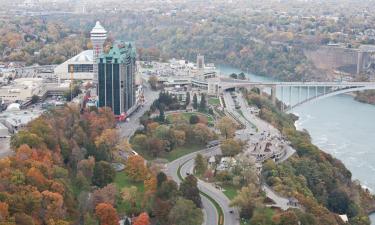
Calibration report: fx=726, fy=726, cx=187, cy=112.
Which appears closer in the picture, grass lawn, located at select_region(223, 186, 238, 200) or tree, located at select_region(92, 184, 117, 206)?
tree, located at select_region(92, 184, 117, 206)

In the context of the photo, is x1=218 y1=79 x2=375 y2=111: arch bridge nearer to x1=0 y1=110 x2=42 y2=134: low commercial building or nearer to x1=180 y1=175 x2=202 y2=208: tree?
x1=0 y1=110 x2=42 y2=134: low commercial building

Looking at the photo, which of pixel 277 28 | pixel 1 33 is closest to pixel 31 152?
pixel 1 33

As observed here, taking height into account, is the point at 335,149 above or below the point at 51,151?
below

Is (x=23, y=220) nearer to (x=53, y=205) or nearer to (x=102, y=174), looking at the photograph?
(x=53, y=205)

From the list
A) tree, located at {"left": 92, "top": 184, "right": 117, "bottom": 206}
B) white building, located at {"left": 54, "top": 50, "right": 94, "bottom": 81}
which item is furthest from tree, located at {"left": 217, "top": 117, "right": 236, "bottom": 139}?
white building, located at {"left": 54, "top": 50, "right": 94, "bottom": 81}

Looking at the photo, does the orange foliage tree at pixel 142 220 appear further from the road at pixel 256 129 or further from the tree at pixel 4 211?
the road at pixel 256 129

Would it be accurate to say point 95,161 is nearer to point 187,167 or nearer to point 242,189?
point 187,167
